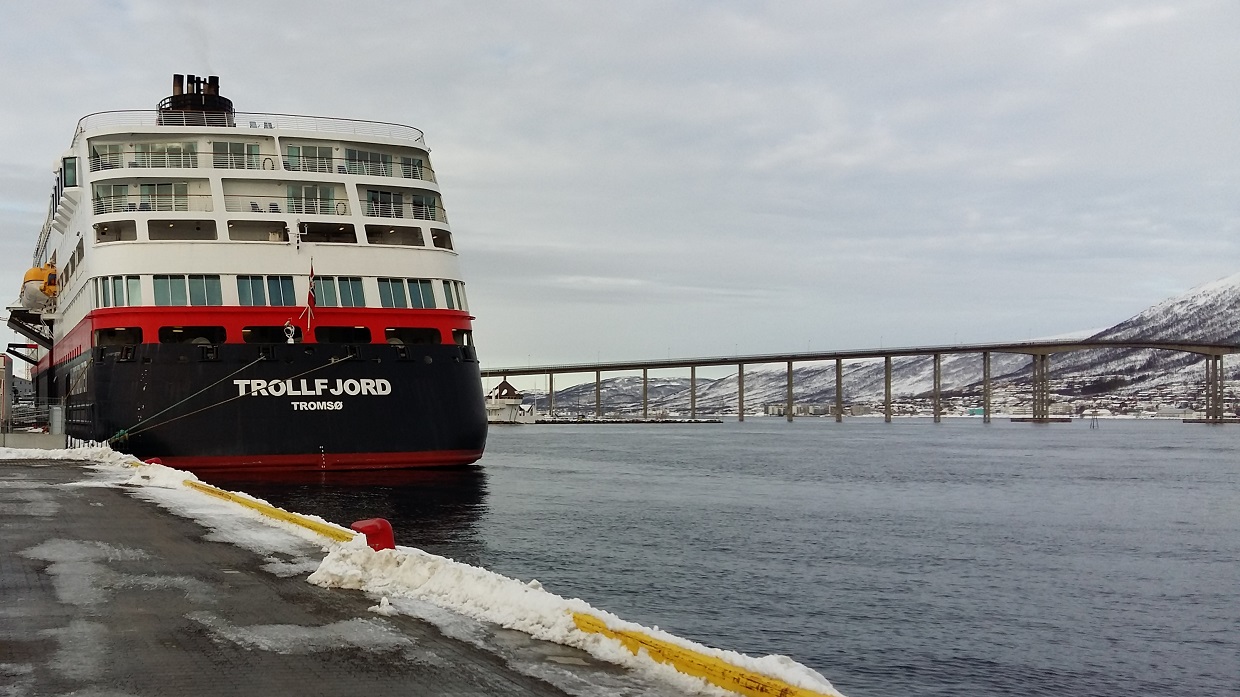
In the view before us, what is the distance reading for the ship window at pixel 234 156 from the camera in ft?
127

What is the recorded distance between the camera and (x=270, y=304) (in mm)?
35875

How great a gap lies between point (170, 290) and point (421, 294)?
7887mm

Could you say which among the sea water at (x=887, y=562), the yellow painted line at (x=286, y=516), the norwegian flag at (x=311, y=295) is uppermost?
the norwegian flag at (x=311, y=295)

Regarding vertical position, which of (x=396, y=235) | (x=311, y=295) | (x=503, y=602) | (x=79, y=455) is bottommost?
(x=503, y=602)

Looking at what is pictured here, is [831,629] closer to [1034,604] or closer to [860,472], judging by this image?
[1034,604]

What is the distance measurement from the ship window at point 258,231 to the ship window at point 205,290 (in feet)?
7.04

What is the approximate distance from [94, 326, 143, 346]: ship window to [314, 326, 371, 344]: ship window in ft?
17.9

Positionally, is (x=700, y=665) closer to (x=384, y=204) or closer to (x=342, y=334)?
(x=342, y=334)

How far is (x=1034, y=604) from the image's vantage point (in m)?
18.3

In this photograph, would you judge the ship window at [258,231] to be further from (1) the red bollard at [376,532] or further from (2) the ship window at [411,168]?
(1) the red bollard at [376,532]

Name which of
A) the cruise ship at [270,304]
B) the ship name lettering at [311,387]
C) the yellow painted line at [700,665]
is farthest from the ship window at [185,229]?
the yellow painted line at [700,665]

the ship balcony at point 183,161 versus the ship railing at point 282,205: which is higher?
the ship balcony at point 183,161

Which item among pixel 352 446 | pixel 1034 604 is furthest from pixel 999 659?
pixel 352 446

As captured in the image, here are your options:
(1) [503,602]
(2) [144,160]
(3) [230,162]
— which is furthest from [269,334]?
(1) [503,602]
